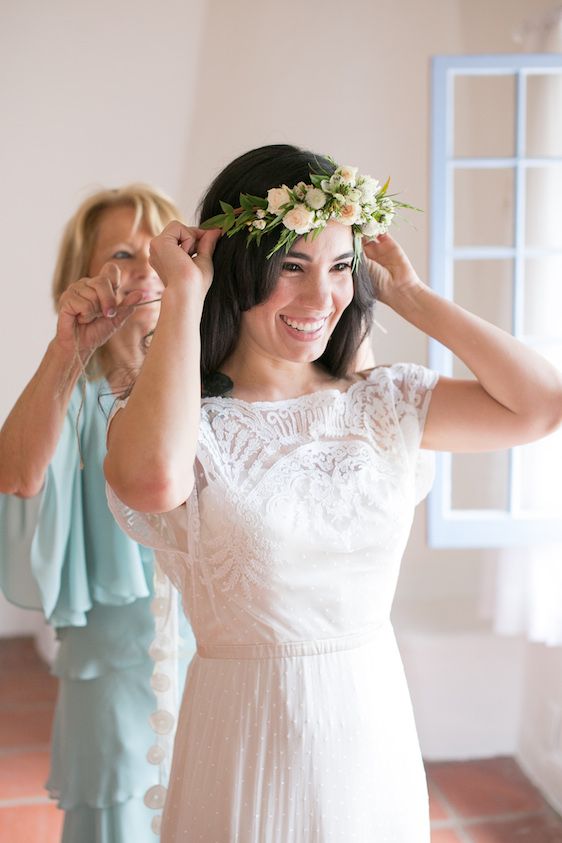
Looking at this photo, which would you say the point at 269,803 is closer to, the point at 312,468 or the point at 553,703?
the point at 312,468

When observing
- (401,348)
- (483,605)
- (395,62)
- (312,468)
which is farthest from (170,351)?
(395,62)

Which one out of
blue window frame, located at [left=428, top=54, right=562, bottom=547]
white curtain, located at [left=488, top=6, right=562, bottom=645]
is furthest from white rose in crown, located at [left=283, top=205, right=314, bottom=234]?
white curtain, located at [left=488, top=6, right=562, bottom=645]

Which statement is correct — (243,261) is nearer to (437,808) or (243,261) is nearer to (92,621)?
(92,621)

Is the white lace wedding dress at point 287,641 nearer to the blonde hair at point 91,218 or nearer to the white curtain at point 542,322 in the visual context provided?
the blonde hair at point 91,218

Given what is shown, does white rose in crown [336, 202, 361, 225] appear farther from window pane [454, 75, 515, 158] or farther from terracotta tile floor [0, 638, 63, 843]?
window pane [454, 75, 515, 158]

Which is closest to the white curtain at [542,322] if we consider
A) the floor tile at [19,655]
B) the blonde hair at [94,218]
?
the blonde hair at [94,218]

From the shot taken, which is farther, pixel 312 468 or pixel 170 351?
pixel 312 468

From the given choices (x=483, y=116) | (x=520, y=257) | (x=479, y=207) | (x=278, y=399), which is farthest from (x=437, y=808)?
(x=483, y=116)

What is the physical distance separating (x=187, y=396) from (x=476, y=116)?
2.70m

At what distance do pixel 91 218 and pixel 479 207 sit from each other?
78.0 inches

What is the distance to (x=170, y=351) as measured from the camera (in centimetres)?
128

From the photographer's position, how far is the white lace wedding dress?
1.31m

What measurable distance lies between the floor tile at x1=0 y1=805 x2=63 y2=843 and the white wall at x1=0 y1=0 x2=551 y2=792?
4.60ft

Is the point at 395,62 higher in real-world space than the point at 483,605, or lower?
higher
